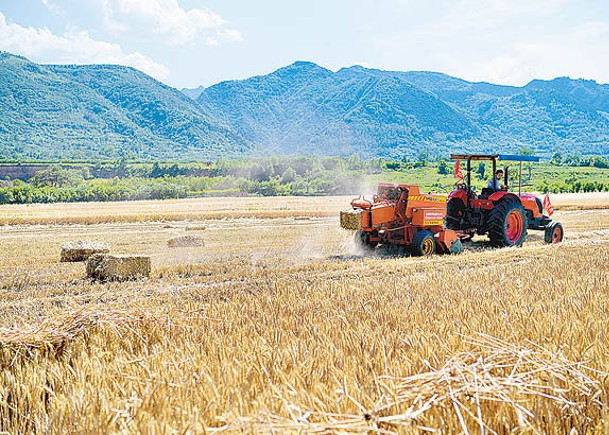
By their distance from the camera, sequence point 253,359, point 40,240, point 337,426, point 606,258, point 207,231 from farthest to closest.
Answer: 1. point 207,231
2. point 40,240
3. point 606,258
4. point 253,359
5. point 337,426

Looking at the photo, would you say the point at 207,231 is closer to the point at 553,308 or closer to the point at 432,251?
the point at 432,251

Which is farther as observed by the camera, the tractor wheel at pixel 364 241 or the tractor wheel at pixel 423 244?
the tractor wheel at pixel 364 241

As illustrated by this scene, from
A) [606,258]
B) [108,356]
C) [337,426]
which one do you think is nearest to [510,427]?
[337,426]

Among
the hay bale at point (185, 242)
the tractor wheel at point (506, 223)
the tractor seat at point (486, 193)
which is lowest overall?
the hay bale at point (185, 242)

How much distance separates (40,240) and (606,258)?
17628 millimetres

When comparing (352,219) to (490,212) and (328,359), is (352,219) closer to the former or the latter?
(490,212)

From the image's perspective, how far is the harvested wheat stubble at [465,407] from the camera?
2.20m

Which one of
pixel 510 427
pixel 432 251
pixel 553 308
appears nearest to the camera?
pixel 510 427

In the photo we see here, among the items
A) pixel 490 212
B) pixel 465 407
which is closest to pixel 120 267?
pixel 490 212

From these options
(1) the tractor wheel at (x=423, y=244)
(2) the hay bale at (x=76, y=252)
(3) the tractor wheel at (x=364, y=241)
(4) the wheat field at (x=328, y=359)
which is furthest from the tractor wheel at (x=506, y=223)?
(2) the hay bale at (x=76, y=252)

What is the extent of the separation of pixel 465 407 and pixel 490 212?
12595mm

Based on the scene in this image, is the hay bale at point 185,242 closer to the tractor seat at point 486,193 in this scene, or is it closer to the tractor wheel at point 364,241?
the tractor wheel at point 364,241

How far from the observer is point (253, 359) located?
347 cm

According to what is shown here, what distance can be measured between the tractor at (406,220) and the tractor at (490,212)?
1.27 meters
